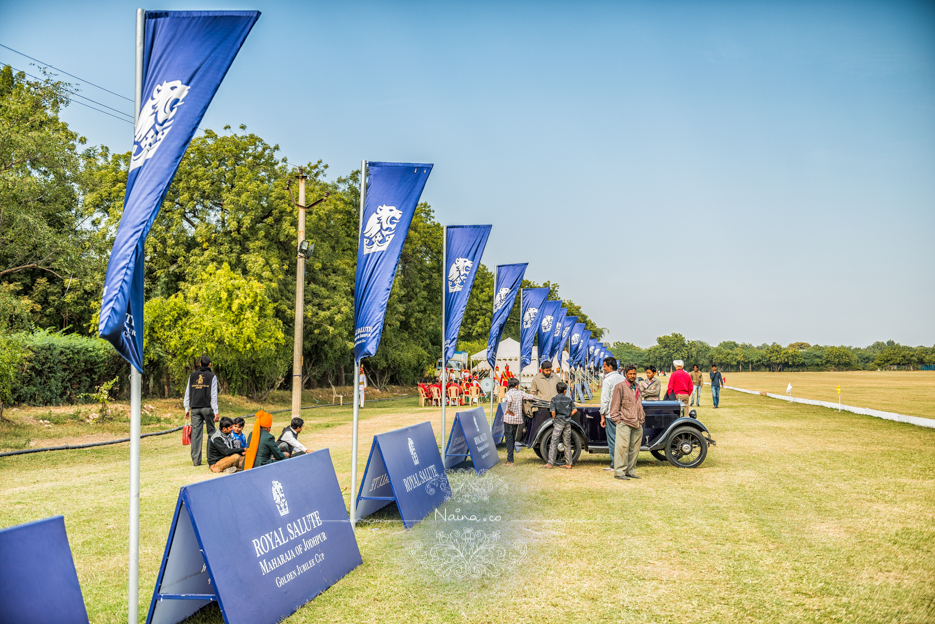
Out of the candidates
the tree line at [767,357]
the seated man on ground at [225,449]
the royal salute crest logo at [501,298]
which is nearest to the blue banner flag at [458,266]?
the seated man on ground at [225,449]

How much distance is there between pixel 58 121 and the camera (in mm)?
26109

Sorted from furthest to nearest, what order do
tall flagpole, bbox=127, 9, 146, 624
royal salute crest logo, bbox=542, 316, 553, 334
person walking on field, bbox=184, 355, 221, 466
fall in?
1. royal salute crest logo, bbox=542, 316, 553, 334
2. person walking on field, bbox=184, 355, 221, 466
3. tall flagpole, bbox=127, 9, 146, 624

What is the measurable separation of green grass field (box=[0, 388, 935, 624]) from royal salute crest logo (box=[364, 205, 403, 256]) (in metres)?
3.25

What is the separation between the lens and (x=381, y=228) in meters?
7.50

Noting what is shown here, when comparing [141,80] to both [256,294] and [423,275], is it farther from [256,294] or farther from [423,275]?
[423,275]

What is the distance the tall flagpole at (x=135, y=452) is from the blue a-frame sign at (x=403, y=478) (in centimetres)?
364

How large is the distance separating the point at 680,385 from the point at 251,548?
14.4 m

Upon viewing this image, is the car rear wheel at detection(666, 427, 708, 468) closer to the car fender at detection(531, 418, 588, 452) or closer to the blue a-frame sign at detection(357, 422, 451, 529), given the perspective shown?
the car fender at detection(531, 418, 588, 452)

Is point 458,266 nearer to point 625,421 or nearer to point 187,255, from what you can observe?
point 625,421

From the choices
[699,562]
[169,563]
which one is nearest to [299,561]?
[169,563]

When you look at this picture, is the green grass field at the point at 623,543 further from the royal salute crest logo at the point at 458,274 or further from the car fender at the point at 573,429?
the royal salute crest logo at the point at 458,274

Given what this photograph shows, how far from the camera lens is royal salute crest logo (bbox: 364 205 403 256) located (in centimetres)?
745

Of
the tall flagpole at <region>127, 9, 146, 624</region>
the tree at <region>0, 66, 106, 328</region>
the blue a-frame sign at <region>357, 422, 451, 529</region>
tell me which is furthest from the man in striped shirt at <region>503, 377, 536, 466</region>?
the tree at <region>0, 66, 106, 328</region>
